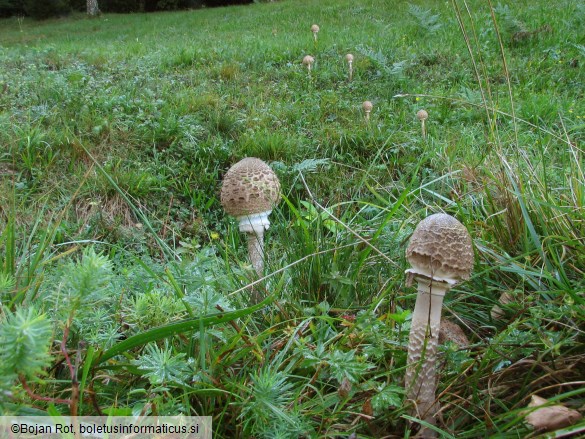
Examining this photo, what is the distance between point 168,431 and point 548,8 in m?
9.59

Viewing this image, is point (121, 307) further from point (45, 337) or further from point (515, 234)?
point (515, 234)

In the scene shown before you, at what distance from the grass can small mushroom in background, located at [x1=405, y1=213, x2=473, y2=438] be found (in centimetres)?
7

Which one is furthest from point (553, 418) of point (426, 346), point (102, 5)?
point (102, 5)

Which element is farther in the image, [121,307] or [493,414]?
[121,307]

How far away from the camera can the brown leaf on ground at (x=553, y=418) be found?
1.36 m

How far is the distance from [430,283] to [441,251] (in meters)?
0.11

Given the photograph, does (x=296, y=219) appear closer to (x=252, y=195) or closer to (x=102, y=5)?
(x=252, y=195)

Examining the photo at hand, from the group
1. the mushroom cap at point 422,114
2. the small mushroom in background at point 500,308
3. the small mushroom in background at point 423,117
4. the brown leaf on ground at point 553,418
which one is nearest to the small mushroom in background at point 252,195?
the small mushroom in background at point 500,308

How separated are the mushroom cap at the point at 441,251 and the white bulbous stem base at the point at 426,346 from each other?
43 millimetres

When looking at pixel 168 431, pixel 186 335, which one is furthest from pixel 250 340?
pixel 168 431

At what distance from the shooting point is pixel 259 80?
6477mm

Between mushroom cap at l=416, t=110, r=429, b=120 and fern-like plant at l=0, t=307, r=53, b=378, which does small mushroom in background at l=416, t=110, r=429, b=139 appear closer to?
mushroom cap at l=416, t=110, r=429, b=120

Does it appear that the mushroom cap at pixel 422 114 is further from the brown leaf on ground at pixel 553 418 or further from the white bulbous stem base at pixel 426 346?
the brown leaf on ground at pixel 553 418

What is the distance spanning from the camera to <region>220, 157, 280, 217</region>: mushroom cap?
8.68ft
